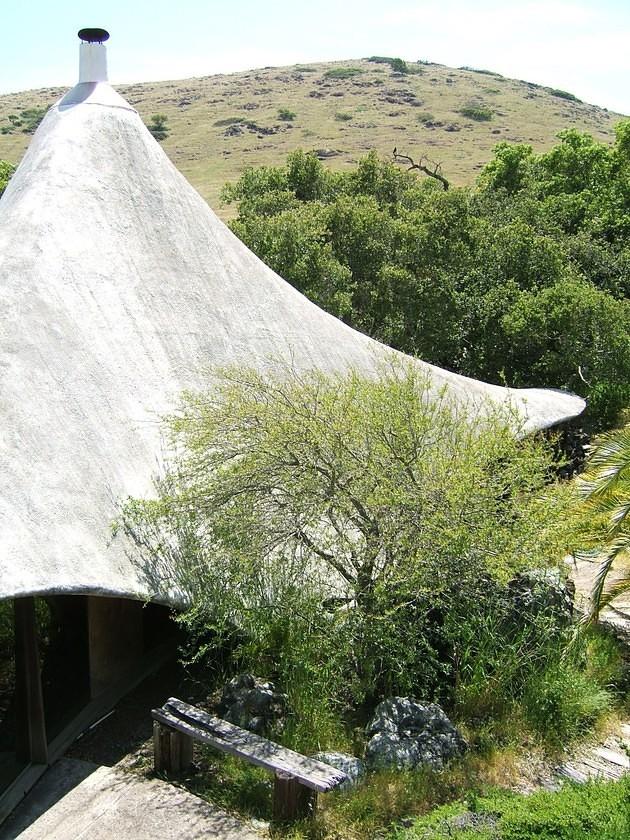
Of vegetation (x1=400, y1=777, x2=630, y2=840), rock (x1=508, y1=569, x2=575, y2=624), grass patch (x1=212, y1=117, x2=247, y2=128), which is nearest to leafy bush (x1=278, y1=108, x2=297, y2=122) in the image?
grass patch (x1=212, y1=117, x2=247, y2=128)

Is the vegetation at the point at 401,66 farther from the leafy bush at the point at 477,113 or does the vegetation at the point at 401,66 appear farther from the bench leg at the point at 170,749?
the bench leg at the point at 170,749

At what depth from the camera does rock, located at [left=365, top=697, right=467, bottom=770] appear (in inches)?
331

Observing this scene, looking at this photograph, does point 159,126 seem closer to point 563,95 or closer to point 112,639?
point 563,95

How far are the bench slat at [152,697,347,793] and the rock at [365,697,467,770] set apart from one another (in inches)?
34.2

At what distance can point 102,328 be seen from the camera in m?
10.4

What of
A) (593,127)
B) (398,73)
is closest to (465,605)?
(593,127)

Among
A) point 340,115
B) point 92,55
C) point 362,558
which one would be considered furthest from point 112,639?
point 340,115

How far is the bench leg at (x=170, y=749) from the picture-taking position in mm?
8398

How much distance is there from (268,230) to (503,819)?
1632 cm

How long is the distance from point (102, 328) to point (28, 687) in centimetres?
402

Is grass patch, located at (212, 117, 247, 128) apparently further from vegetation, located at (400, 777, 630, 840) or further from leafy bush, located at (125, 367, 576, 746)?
vegetation, located at (400, 777, 630, 840)

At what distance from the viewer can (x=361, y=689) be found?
922 centimetres

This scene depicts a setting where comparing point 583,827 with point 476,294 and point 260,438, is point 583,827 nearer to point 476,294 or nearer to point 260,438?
point 260,438

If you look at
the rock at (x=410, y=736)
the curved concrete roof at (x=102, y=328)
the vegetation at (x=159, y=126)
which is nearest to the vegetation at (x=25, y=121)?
the vegetation at (x=159, y=126)
